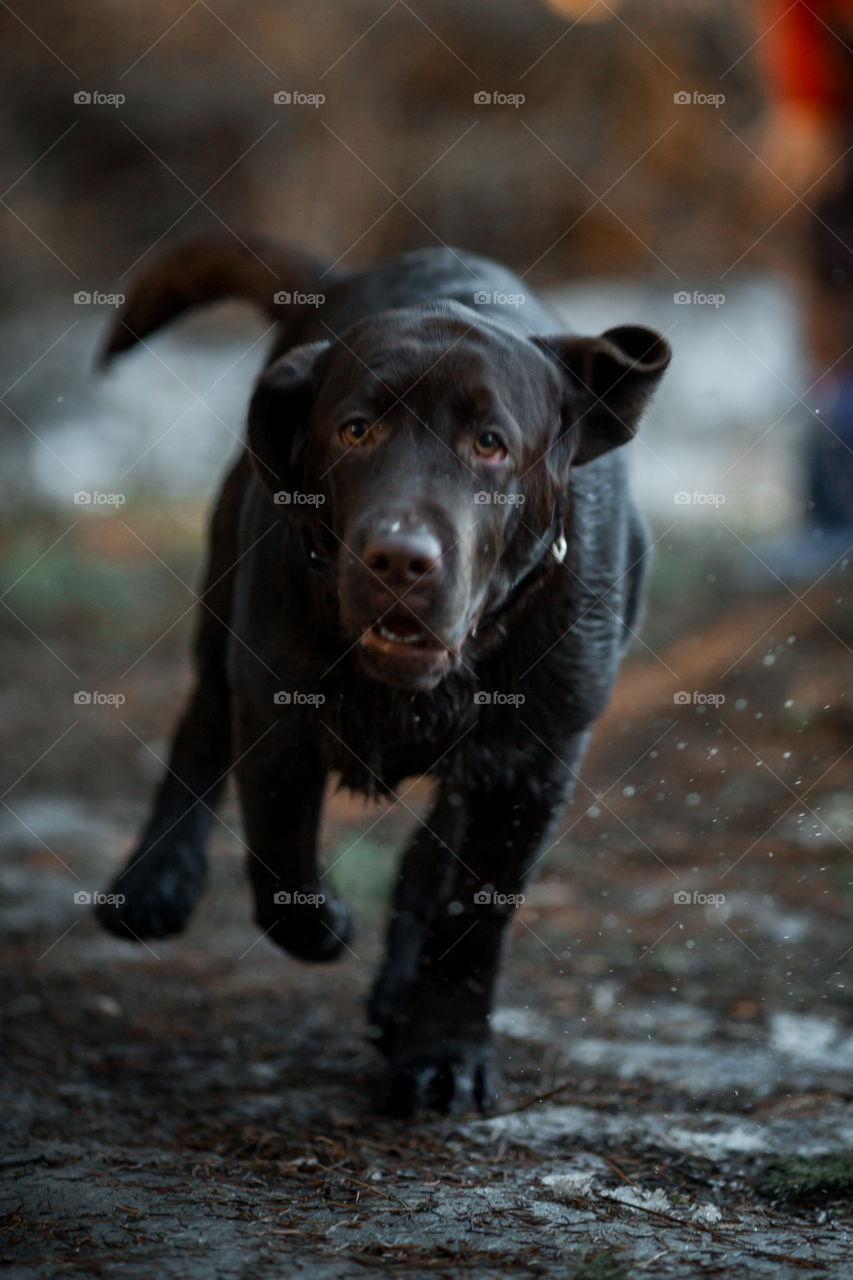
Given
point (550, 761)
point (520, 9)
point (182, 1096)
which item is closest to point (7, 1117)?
point (182, 1096)

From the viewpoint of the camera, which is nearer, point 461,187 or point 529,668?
point 529,668

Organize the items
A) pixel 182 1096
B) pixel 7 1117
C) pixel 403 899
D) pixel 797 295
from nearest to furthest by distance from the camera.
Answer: pixel 7 1117 → pixel 182 1096 → pixel 403 899 → pixel 797 295

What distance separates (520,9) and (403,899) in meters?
9.79

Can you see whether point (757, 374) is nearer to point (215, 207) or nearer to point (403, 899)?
point (215, 207)

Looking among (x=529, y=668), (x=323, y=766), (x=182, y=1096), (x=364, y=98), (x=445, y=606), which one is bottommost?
(x=182, y=1096)

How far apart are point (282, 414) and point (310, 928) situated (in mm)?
1268

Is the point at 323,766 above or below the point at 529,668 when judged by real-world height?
below

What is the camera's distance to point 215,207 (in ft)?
40.7

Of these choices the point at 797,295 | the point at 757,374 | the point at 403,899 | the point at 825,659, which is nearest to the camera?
the point at 403,899
